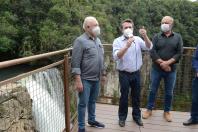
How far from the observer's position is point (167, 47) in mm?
4578

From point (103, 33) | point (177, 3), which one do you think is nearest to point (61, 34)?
point (103, 33)

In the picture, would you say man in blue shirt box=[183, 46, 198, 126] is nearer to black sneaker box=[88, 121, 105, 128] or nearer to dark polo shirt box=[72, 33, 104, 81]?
black sneaker box=[88, 121, 105, 128]

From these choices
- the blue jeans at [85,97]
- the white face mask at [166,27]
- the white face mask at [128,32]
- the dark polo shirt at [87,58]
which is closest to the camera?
the dark polo shirt at [87,58]

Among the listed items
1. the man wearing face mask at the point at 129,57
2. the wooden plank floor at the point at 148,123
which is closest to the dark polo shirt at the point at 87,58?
the man wearing face mask at the point at 129,57

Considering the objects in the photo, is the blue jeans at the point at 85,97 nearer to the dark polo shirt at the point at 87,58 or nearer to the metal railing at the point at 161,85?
the dark polo shirt at the point at 87,58

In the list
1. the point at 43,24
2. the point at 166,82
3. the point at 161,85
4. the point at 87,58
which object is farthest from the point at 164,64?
the point at 43,24

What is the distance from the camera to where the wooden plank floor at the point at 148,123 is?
15.0ft

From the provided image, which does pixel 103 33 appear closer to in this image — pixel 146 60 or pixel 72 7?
pixel 72 7

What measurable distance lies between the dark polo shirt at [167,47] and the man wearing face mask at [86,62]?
959mm

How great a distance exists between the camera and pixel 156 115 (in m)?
5.20

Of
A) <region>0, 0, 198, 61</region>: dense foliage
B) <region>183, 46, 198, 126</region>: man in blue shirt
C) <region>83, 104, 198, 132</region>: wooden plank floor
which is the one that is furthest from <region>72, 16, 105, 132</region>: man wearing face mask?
<region>0, 0, 198, 61</region>: dense foliage

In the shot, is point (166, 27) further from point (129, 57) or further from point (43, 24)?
point (43, 24)

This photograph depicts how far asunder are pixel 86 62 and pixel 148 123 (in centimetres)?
158

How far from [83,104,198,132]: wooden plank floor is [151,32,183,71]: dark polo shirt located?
35.2 inches
